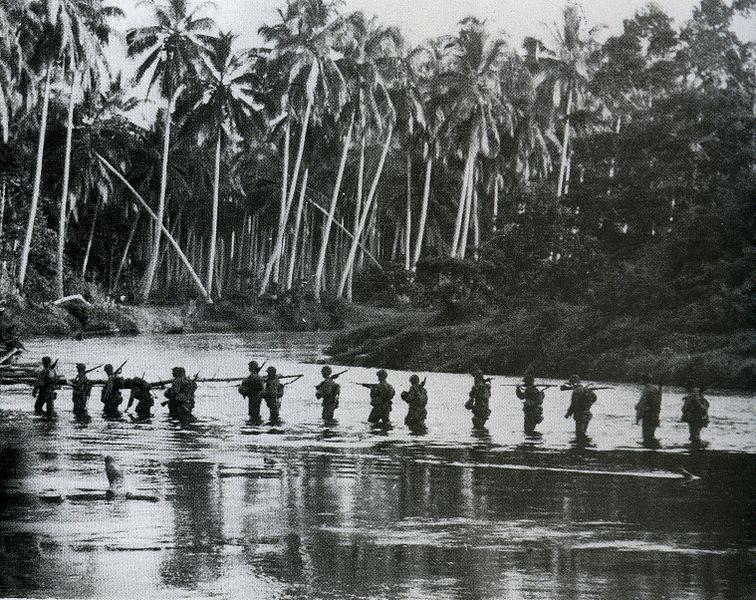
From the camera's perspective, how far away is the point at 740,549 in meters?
5.48

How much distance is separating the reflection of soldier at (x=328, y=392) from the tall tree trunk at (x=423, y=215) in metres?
0.90

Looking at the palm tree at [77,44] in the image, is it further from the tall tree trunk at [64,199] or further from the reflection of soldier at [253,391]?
the reflection of soldier at [253,391]

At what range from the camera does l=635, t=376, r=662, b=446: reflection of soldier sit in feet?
20.7

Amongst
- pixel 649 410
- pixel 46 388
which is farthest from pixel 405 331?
pixel 46 388

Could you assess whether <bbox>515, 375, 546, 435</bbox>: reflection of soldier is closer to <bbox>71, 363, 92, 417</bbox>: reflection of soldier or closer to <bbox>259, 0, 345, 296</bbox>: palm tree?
<bbox>259, 0, 345, 296</bbox>: palm tree

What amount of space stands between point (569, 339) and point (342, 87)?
220 centimetres

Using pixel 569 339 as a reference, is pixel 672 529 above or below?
below

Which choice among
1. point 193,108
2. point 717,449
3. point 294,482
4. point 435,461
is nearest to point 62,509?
point 294,482

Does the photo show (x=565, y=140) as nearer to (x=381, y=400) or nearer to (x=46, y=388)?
(x=381, y=400)

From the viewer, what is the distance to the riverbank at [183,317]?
727 centimetres

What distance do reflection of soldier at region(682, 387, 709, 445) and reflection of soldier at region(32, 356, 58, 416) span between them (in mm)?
4012

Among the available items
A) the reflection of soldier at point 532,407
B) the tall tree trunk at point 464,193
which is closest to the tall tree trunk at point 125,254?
the tall tree trunk at point 464,193

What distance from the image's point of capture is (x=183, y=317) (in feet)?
25.1

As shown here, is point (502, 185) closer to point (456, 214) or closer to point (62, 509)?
point (456, 214)
